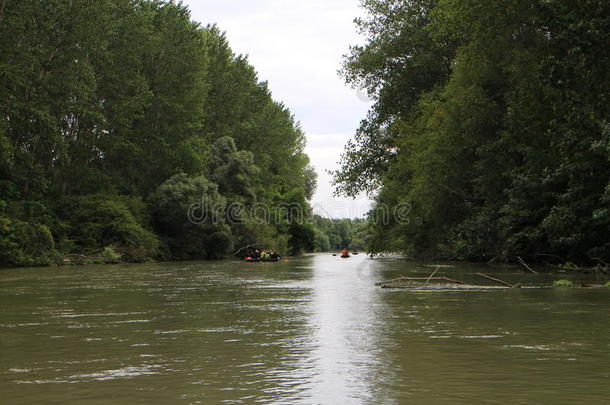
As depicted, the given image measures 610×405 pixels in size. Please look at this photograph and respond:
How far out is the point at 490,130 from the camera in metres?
32.9

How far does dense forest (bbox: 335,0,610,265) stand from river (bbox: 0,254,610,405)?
317 inches

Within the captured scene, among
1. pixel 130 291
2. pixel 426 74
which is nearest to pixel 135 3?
pixel 426 74

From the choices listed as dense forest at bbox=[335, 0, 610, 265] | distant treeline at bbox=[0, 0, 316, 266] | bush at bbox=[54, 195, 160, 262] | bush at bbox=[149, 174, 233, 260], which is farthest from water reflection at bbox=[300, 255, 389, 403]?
bush at bbox=[149, 174, 233, 260]

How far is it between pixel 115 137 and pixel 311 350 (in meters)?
44.0

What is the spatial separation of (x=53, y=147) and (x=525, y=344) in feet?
131

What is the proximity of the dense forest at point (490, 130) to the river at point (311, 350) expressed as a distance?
8.04 meters

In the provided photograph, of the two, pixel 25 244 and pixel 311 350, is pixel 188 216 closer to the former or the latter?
pixel 25 244

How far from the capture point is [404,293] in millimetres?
17641

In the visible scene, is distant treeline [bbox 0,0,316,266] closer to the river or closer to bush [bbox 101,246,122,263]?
bush [bbox 101,246,122,263]

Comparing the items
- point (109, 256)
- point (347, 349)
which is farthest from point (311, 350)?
point (109, 256)

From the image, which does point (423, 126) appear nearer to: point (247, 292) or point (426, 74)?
point (426, 74)

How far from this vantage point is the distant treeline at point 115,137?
132ft

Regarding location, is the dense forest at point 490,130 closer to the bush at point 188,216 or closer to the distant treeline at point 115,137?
the bush at point 188,216

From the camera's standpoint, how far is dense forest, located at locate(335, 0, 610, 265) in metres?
21.2
